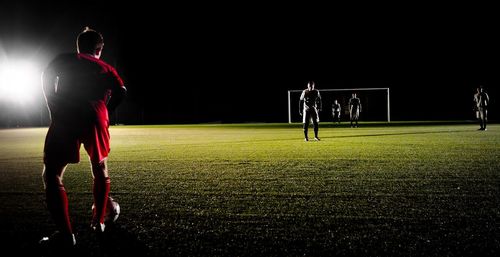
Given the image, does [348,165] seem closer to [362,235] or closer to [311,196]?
[311,196]

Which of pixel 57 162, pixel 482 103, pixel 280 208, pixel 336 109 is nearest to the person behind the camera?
pixel 57 162

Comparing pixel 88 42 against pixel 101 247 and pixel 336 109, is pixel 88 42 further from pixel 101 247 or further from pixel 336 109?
pixel 336 109

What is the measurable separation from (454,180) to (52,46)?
3611 cm

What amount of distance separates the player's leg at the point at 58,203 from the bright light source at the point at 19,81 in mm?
35152

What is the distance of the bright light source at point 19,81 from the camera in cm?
3575

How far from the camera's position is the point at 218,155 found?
1082cm

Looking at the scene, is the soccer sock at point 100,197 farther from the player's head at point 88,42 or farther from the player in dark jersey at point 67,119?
the player's head at point 88,42

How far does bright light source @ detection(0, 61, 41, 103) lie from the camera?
35750 mm

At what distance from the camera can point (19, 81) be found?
3650cm

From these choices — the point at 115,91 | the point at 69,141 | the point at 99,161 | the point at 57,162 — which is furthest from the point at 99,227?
the point at 115,91

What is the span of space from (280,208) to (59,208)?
2121 mm

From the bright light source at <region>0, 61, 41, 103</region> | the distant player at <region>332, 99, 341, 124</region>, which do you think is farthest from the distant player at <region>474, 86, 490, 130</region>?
the bright light source at <region>0, 61, 41, 103</region>

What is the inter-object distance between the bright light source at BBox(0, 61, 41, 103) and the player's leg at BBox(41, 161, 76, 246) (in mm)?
35152

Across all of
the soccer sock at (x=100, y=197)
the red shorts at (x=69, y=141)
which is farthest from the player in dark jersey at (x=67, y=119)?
the soccer sock at (x=100, y=197)
